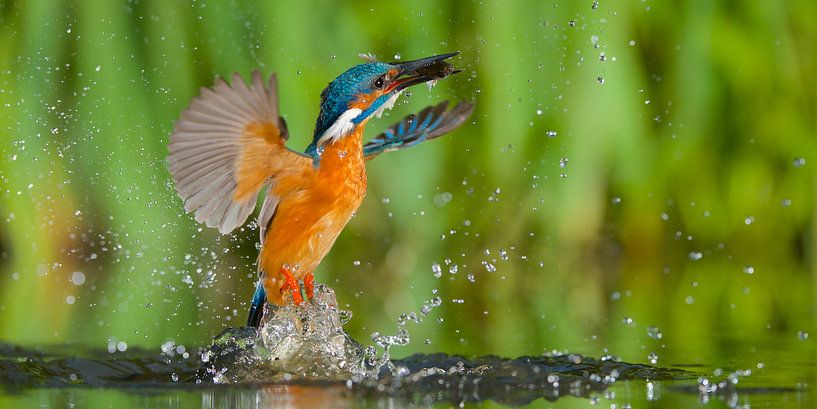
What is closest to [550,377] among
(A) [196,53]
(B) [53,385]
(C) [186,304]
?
(B) [53,385]

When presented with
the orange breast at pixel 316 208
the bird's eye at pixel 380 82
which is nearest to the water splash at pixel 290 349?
the orange breast at pixel 316 208

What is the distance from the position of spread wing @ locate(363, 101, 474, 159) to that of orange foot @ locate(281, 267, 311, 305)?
61 centimetres

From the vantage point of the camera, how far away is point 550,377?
4.42 metres

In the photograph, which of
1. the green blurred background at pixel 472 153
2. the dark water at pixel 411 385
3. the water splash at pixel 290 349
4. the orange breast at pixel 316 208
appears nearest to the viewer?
the dark water at pixel 411 385

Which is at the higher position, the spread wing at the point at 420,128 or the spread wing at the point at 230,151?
the spread wing at the point at 420,128

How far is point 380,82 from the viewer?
4906mm

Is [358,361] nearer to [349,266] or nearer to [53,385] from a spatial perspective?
[53,385]

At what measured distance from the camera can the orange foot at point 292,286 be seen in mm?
4781

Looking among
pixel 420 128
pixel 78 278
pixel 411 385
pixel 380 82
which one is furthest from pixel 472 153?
pixel 411 385

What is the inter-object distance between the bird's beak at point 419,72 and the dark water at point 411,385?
907 millimetres

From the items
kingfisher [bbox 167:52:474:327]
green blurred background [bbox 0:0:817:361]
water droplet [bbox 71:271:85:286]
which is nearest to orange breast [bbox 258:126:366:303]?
kingfisher [bbox 167:52:474:327]

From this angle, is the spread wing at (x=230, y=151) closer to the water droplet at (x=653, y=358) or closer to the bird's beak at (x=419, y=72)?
the bird's beak at (x=419, y=72)

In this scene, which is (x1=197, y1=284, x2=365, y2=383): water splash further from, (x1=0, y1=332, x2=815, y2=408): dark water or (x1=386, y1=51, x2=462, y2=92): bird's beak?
(x1=386, y1=51, x2=462, y2=92): bird's beak

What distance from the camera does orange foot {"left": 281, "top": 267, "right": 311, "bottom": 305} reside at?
4781 millimetres
